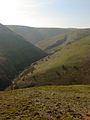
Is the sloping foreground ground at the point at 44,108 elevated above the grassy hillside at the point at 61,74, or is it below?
below

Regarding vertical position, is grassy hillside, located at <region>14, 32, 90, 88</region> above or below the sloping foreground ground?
above

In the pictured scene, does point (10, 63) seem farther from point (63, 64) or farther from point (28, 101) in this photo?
point (28, 101)

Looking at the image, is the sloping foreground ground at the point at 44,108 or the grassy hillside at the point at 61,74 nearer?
the sloping foreground ground at the point at 44,108

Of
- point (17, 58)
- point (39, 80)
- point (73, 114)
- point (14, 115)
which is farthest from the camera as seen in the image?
point (17, 58)

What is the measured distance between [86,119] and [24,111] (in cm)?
768

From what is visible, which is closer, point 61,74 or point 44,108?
point 44,108

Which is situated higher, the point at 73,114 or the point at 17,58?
the point at 17,58

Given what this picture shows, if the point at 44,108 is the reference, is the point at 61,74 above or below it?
above

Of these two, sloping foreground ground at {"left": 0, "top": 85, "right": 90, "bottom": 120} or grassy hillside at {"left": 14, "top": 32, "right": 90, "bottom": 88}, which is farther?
grassy hillside at {"left": 14, "top": 32, "right": 90, "bottom": 88}

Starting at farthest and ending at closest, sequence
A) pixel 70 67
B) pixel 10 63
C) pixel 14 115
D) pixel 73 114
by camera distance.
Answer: pixel 10 63 < pixel 70 67 < pixel 73 114 < pixel 14 115

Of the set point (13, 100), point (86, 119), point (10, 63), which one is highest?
point (10, 63)

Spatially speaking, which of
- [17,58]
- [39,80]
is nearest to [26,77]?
[39,80]

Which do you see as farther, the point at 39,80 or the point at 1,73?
the point at 1,73

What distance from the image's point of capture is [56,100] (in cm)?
4247
